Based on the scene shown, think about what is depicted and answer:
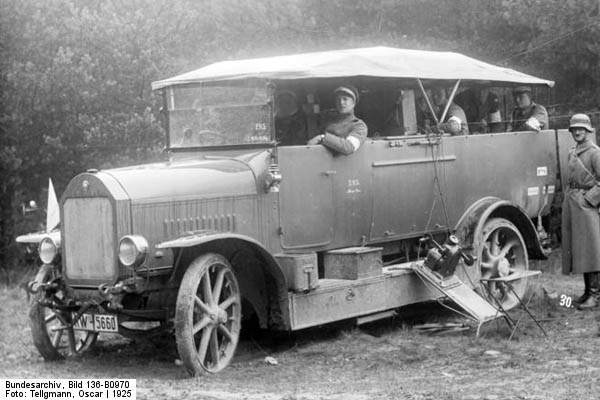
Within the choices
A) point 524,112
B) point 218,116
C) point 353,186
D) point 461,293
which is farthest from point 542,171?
point 218,116

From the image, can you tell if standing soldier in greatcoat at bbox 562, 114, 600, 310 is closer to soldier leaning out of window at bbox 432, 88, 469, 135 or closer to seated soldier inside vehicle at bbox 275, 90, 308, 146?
soldier leaning out of window at bbox 432, 88, 469, 135

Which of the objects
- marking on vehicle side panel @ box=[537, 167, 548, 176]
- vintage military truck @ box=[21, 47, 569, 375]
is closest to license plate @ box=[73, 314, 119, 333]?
vintage military truck @ box=[21, 47, 569, 375]

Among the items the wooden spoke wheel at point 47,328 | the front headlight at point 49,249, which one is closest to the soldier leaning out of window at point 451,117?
the front headlight at point 49,249

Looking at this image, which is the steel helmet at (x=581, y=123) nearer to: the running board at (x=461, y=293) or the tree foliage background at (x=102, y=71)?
the running board at (x=461, y=293)

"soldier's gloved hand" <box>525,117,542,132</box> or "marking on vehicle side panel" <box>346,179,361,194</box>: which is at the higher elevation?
"soldier's gloved hand" <box>525,117,542,132</box>

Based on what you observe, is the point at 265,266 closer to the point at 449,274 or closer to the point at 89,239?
the point at 89,239

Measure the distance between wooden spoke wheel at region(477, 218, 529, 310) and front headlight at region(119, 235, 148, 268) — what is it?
3.58 m

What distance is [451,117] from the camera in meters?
9.39

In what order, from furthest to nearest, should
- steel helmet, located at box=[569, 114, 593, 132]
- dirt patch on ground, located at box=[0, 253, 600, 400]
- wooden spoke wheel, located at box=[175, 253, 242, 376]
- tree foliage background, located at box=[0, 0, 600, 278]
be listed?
tree foliage background, located at box=[0, 0, 600, 278]
steel helmet, located at box=[569, 114, 593, 132]
wooden spoke wheel, located at box=[175, 253, 242, 376]
dirt patch on ground, located at box=[0, 253, 600, 400]

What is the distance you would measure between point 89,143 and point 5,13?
2.24 metres

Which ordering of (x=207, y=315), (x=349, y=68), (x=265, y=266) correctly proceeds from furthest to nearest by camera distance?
(x=349, y=68) → (x=265, y=266) → (x=207, y=315)

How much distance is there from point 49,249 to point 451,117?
13.4 feet

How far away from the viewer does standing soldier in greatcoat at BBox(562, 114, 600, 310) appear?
30.4 feet

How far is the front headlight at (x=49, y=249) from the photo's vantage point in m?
7.34
